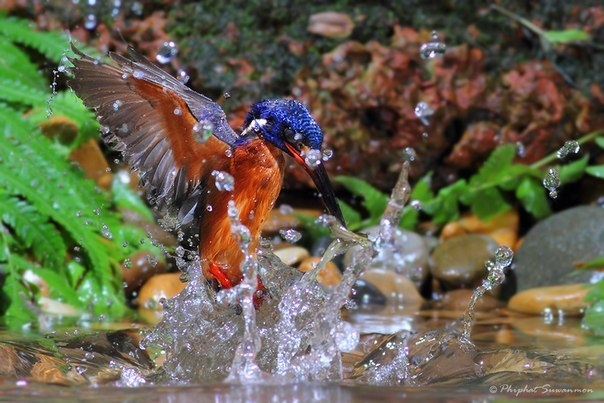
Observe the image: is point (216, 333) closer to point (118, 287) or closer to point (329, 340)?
point (329, 340)

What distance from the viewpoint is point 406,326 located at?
4.16 meters

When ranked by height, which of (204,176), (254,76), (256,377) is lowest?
(256,377)

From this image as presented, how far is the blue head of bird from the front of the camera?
2904mm

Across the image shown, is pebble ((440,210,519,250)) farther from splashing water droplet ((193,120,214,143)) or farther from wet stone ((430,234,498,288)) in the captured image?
splashing water droplet ((193,120,214,143))

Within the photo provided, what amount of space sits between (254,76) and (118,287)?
1.89 meters

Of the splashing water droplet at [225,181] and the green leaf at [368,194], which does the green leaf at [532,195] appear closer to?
the green leaf at [368,194]

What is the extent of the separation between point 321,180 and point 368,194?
2.81 metres

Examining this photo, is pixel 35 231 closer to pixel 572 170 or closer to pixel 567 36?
pixel 572 170

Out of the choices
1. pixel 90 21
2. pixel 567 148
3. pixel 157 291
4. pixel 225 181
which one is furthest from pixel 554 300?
pixel 90 21

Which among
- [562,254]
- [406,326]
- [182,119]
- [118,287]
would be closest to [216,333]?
[182,119]

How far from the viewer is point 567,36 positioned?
5895mm

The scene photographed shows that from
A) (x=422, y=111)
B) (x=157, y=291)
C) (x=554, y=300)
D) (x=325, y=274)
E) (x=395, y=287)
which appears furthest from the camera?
(x=395, y=287)

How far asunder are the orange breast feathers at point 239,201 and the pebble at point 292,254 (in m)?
2.08

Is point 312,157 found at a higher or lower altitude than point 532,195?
lower
